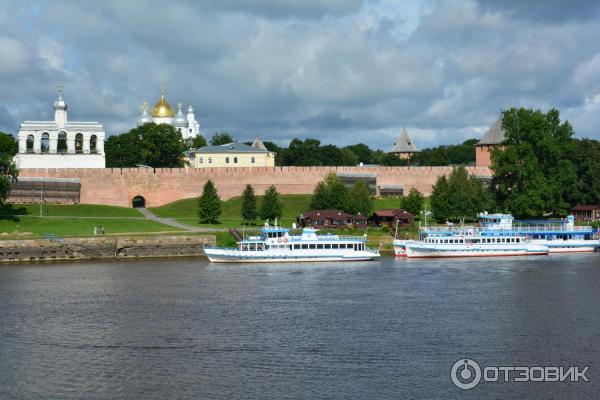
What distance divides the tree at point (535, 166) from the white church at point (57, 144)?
119 feet

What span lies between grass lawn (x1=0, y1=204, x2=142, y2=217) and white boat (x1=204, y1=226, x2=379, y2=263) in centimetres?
2109

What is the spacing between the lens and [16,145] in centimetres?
10038

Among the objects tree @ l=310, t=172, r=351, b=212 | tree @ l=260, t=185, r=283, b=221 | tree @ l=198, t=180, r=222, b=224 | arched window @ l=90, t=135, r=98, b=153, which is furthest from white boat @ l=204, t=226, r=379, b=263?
arched window @ l=90, t=135, r=98, b=153

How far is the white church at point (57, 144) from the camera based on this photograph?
3477 inches

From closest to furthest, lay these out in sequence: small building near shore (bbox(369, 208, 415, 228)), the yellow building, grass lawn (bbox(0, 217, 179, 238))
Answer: grass lawn (bbox(0, 217, 179, 238))
small building near shore (bbox(369, 208, 415, 228))
the yellow building

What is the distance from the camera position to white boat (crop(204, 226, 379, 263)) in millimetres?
58812

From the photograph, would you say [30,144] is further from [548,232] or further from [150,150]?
[548,232]

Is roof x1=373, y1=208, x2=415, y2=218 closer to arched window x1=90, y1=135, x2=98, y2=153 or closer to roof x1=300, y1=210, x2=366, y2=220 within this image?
roof x1=300, y1=210, x2=366, y2=220

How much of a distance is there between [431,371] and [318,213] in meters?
45.2

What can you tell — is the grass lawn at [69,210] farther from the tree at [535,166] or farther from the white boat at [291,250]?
the tree at [535,166]

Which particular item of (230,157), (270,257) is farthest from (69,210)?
(270,257)

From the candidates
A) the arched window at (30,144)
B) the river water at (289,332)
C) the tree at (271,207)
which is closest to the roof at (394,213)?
the tree at (271,207)

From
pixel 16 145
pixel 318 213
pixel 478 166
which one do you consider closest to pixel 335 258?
pixel 318 213

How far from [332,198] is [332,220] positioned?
15.9 feet
